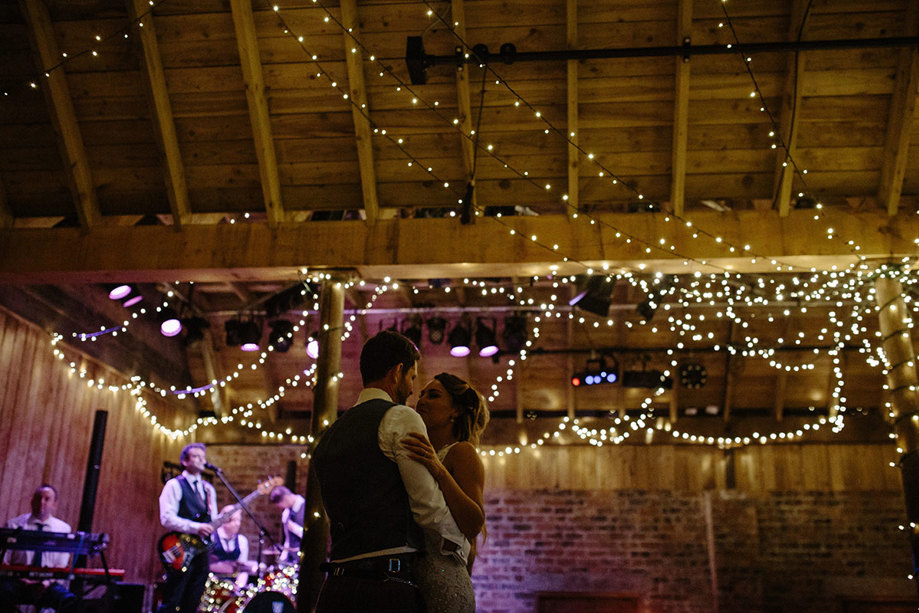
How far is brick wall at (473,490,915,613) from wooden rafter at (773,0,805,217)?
534cm

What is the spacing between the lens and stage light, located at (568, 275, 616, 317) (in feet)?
24.1

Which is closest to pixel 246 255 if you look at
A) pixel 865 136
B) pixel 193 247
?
pixel 193 247

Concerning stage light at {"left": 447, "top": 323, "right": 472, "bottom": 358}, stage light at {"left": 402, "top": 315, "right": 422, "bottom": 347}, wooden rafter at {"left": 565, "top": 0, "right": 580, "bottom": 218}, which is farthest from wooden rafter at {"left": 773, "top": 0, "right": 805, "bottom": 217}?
stage light at {"left": 402, "top": 315, "right": 422, "bottom": 347}

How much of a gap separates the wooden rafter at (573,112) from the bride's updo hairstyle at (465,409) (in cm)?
308

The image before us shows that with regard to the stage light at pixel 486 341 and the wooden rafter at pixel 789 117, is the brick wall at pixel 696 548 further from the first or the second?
the wooden rafter at pixel 789 117

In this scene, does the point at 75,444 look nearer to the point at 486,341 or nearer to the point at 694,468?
the point at 486,341

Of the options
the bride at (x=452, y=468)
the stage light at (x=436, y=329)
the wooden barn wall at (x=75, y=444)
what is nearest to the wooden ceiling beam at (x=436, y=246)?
the wooden barn wall at (x=75, y=444)

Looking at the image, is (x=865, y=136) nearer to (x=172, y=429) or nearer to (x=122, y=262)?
(x=122, y=262)

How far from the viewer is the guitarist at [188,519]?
6.21 meters

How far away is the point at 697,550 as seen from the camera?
9633 millimetres

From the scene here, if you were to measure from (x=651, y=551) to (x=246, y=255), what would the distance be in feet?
21.0

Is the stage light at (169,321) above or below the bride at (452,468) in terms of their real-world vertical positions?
above

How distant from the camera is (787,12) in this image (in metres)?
5.15

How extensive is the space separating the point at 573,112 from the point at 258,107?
7.03ft
